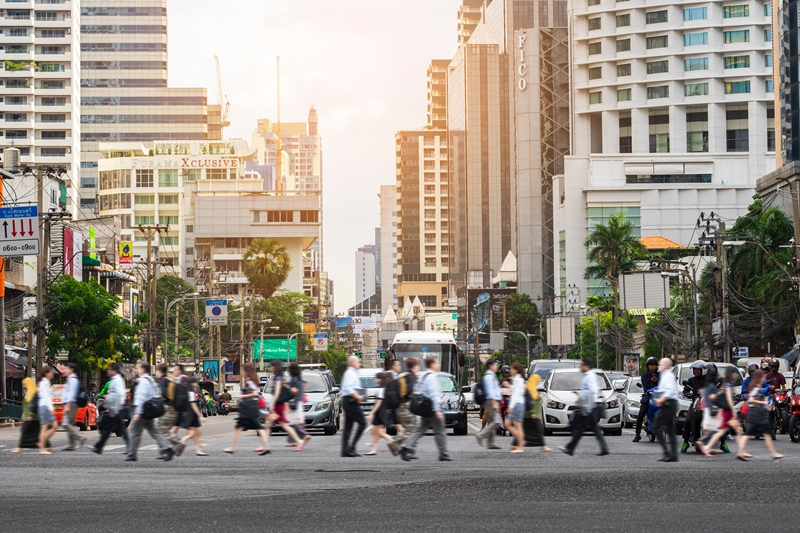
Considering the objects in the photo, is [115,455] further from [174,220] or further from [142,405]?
[174,220]

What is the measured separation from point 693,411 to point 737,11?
365 ft

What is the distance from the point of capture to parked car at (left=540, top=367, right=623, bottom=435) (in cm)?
2920

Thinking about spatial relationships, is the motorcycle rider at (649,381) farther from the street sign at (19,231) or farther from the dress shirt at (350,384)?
the street sign at (19,231)

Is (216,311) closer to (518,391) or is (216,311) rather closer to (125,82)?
(518,391)

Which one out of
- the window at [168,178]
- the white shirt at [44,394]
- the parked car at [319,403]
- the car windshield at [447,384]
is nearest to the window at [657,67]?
the window at [168,178]

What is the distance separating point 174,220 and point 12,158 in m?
103

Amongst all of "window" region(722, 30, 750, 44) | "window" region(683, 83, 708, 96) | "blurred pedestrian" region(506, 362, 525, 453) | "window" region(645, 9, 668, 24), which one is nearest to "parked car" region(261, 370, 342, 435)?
"blurred pedestrian" region(506, 362, 525, 453)

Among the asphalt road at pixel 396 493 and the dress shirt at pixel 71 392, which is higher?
the dress shirt at pixel 71 392

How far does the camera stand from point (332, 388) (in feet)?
107

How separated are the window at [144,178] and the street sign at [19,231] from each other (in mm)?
115398

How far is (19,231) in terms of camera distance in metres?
41.3

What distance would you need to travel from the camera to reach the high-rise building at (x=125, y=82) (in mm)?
163875

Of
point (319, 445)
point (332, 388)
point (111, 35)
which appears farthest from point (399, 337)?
point (111, 35)

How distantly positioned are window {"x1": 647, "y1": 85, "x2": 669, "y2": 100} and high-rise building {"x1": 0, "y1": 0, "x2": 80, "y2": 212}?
63.0m
